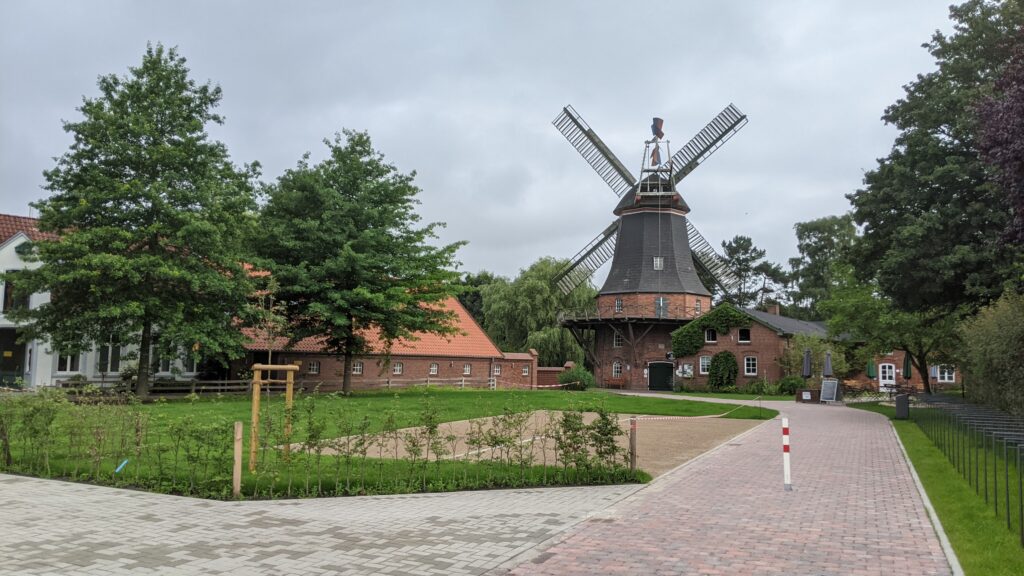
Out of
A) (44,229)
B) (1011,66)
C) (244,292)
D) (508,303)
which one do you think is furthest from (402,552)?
(508,303)

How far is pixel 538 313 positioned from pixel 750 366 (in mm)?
15347

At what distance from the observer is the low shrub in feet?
141

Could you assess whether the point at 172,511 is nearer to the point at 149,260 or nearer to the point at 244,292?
the point at 149,260

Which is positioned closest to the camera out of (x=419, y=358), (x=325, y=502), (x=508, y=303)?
(x=325, y=502)

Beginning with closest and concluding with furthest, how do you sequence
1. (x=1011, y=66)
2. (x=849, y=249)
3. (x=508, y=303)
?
1. (x=1011, y=66)
2. (x=849, y=249)
3. (x=508, y=303)

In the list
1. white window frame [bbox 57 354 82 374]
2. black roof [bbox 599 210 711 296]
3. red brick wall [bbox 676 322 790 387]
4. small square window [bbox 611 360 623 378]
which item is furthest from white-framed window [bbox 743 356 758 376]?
white window frame [bbox 57 354 82 374]

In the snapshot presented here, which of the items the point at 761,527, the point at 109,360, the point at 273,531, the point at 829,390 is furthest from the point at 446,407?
the point at 829,390

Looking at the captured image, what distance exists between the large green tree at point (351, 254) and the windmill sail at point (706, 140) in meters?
24.0

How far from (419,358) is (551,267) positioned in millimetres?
17608

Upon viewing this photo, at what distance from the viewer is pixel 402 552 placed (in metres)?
6.63

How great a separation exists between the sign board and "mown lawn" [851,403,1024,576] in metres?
21.6

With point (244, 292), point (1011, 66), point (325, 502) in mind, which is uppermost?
point (1011, 66)

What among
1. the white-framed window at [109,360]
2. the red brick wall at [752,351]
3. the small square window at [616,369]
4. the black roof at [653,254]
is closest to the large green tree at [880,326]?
the red brick wall at [752,351]

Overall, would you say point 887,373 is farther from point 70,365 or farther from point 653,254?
point 70,365
